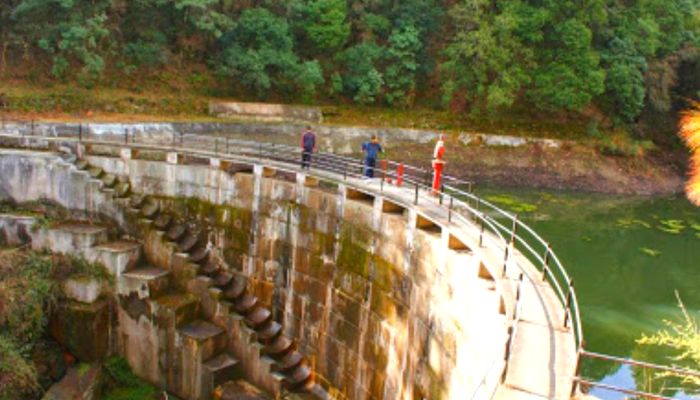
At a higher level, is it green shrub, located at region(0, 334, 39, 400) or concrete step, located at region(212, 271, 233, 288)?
concrete step, located at region(212, 271, 233, 288)

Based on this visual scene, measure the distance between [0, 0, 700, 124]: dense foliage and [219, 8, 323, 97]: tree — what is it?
0.29 ft

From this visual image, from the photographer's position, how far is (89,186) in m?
19.2

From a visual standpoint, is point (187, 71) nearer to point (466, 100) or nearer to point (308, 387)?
point (466, 100)

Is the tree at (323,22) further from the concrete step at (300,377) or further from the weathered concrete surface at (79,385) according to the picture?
the weathered concrete surface at (79,385)

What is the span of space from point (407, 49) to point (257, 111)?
12.3 m

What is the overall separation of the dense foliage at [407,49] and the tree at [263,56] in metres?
0.09

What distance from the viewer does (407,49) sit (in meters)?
41.7

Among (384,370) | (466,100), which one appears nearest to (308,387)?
(384,370)

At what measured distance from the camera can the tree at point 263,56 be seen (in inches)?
1439

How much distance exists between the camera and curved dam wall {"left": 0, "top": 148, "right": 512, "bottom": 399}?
12.1 m

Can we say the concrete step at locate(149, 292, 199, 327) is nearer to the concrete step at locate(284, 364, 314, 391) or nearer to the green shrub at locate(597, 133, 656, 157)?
the concrete step at locate(284, 364, 314, 391)

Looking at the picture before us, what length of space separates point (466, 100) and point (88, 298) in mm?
31898

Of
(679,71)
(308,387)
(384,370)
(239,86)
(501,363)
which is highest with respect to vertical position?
(679,71)

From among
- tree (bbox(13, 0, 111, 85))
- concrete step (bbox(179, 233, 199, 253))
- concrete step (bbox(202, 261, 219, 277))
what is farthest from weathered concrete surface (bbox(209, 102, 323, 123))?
concrete step (bbox(202, 261, 219, 277))
